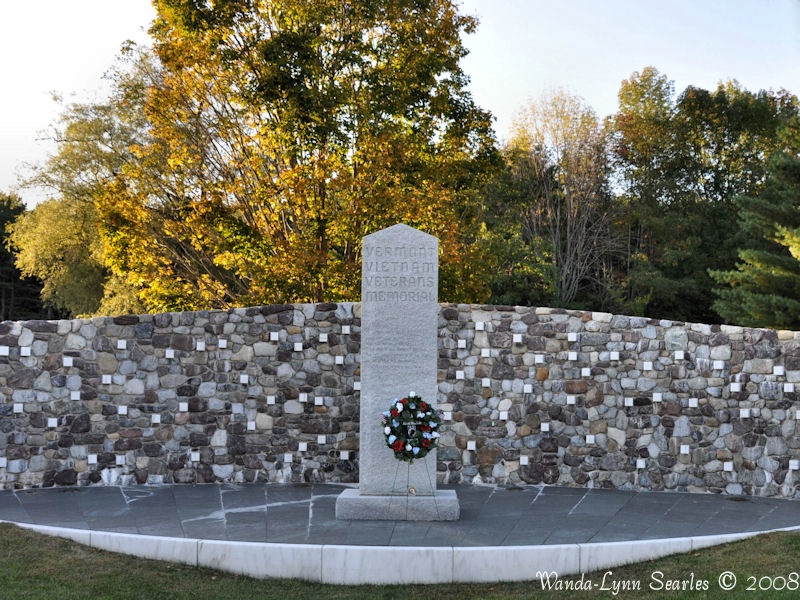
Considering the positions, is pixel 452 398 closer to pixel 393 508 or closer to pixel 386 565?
pixel 393 508

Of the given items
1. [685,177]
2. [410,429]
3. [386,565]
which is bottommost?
[386,565]

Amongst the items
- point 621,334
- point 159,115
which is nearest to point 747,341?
point 621,334

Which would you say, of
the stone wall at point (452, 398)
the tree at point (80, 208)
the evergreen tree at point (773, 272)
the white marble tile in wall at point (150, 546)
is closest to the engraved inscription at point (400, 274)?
the stone wall at point (452, 398)

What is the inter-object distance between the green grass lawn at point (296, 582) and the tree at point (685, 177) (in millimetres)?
19025

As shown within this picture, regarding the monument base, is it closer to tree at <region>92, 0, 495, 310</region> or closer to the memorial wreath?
the memorial wreath

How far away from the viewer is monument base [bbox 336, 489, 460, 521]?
763 centimetres

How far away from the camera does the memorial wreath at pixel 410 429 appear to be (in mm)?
7660

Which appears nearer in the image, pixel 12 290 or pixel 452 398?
pixel 452 398

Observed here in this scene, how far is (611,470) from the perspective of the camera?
952 centimetres

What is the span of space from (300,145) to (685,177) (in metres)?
17.6

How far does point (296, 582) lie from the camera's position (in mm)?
6102

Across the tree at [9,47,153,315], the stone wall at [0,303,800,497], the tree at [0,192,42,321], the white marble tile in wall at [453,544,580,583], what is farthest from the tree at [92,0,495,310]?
the tree at [0,192,42,321]

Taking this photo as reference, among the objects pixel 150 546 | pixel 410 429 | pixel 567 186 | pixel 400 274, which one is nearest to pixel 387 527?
pixel 410 429

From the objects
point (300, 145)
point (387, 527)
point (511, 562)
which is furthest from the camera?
point (300, 145)
